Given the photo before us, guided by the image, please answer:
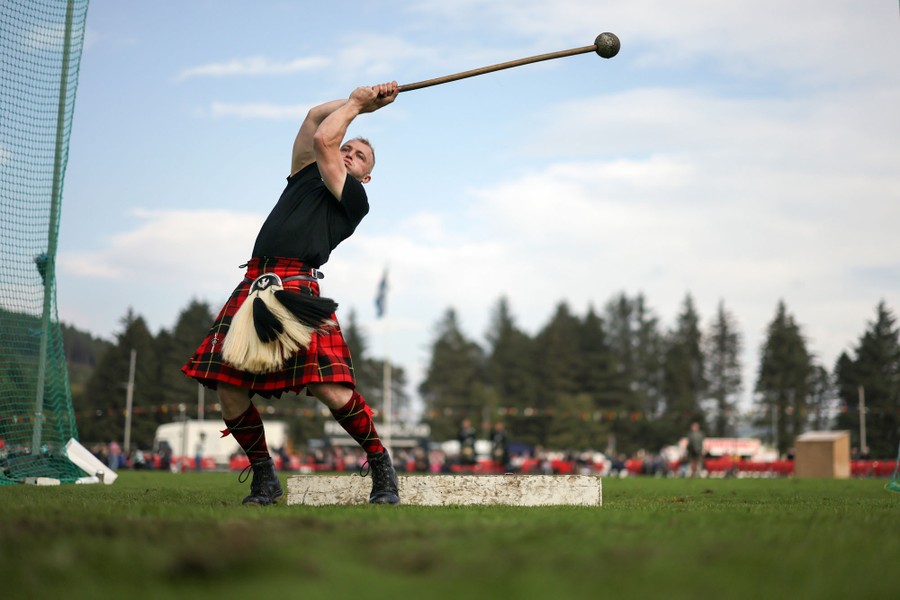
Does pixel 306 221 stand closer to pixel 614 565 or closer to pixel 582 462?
pixel 614 565

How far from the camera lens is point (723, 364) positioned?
95.6m

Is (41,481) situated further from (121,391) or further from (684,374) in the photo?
(684,374)

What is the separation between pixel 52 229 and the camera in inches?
391

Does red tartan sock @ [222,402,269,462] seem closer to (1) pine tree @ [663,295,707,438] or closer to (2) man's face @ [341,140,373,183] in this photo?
(2) man's face @ [341,140,373,183]

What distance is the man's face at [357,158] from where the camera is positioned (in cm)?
564

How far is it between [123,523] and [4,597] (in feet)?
3.77

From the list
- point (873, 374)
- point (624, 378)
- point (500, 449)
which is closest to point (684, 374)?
point (624, 378)

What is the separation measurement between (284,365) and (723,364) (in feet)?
310

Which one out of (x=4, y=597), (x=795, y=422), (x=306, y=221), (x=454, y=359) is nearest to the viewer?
(x=4, y=597)

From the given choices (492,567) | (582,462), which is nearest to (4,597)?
(492,567)

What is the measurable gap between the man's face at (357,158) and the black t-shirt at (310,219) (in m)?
0.21

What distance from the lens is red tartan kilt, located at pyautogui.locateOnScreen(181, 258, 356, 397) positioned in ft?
16.3

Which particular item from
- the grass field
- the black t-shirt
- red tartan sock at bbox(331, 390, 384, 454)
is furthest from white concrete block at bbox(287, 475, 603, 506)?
the grass field

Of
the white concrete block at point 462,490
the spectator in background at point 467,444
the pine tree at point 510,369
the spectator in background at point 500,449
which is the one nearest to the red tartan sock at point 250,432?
the white concrete block at point 462,490
